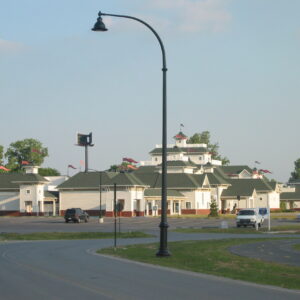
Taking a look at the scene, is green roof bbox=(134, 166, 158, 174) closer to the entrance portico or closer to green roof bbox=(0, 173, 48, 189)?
the entrance portico

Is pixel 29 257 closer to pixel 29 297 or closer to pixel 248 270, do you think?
pixel 248 270

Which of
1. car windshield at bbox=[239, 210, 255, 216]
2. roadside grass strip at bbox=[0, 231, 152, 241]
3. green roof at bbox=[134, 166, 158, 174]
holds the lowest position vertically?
roadside grass strip at bbox=[0, 231, 152, 241]

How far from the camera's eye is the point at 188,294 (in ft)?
52.5

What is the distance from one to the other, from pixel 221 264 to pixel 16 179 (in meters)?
89.2

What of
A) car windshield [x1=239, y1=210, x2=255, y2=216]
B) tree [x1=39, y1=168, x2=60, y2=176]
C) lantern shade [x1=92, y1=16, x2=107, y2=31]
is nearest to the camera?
lantern shade [x1=92, y1=16, x2=107, y2=31]

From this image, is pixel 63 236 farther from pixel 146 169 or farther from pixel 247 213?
pixel 146 169

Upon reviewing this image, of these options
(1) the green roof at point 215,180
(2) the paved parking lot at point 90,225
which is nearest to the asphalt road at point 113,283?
(2) the paved parking lot at point 90,225

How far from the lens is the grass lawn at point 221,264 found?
19500 millimetres

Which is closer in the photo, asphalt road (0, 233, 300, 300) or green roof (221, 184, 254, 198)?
asphalt road (0, 233, 300, 300)

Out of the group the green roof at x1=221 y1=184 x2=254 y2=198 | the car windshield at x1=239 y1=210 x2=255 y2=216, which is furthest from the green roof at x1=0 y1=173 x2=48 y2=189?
the car windshield at x1=239 y1=210 x2=255 y2=216

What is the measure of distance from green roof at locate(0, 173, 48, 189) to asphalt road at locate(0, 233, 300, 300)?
83199 mm

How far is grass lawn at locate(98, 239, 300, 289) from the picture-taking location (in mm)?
19500

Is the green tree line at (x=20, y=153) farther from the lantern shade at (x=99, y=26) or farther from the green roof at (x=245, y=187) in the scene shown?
the lantern shade at (x=99, y=26)

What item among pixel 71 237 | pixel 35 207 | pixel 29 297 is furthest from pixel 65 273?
pixel 35 207
